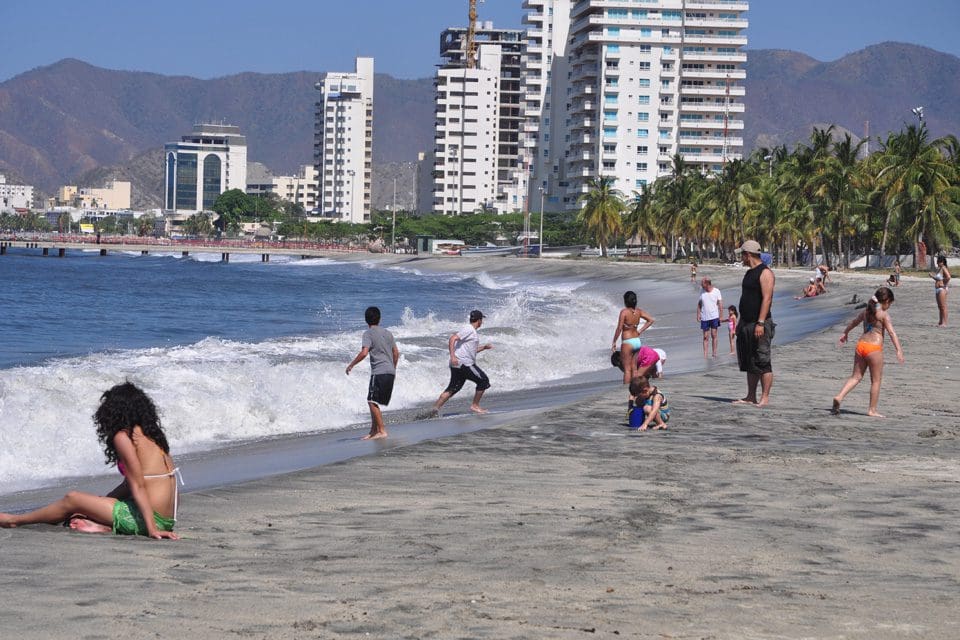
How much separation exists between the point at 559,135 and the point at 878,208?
279 feet

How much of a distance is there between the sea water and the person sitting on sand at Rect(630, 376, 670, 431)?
14.4 feet

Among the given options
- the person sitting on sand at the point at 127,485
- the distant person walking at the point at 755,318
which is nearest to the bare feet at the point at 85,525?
the person sitting on sand at the point at 127,485

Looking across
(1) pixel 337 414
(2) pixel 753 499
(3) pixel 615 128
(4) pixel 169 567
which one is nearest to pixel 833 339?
(1) pixel 337 414

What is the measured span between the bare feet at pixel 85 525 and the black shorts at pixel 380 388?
5722mm

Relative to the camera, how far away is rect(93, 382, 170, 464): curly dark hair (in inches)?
287

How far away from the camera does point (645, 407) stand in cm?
1220

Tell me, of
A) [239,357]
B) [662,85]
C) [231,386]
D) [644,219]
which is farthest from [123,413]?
[662,85]

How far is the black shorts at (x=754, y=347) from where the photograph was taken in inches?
519

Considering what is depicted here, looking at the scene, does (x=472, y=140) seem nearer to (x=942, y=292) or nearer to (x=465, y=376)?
(x=942, y=292)

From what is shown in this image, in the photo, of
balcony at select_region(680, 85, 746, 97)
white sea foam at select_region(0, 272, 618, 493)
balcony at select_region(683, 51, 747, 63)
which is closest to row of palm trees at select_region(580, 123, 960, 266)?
balcony at select_region(680, 85, 746, 97)

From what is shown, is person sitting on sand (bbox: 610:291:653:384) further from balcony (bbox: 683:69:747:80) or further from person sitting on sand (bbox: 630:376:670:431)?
→ balcony (bbox: 683:69:747:80)

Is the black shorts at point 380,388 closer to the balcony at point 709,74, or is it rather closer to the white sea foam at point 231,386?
the white sea foam at point 231,386

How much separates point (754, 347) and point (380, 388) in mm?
4095

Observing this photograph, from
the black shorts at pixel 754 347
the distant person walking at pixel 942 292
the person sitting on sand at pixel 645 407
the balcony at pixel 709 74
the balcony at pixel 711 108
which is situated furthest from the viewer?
the balcony at pixel 709 74
